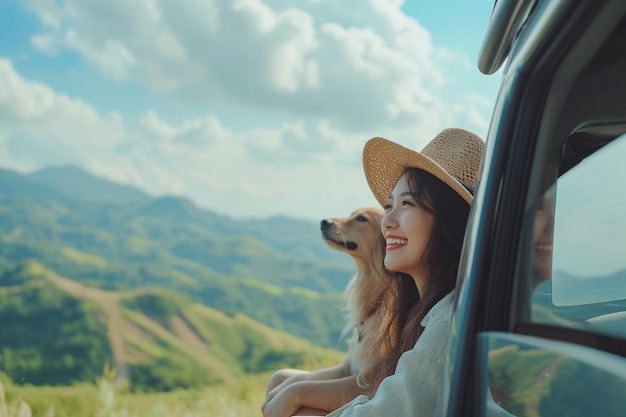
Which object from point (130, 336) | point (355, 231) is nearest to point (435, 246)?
point (355, 231)

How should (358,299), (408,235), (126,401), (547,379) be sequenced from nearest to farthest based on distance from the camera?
1. (547,379)
2. (408,235)
3. (358,299)
4. (126,401)

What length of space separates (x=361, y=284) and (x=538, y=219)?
2.36m

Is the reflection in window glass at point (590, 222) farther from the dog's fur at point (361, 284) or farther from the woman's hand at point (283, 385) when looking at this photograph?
the woman's hand at point (283, 385)

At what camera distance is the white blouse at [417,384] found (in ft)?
5.13

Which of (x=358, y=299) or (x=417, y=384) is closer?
(x=417, y=384)

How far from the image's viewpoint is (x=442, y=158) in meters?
2.22

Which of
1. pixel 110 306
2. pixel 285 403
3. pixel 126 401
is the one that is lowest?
pixel 126 401

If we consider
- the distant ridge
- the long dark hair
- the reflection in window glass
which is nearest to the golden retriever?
the long dark hair

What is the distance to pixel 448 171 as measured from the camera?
86.0 inches

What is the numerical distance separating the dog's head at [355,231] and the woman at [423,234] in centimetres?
120

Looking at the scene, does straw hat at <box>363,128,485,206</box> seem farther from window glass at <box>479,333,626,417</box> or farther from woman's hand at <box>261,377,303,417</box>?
window glass at <box>479,333,626,417</box>

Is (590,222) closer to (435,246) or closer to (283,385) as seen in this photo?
(435,246)

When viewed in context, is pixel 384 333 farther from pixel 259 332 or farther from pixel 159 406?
pixel 259 332

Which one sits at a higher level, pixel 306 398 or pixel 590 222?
pixel 590 222
